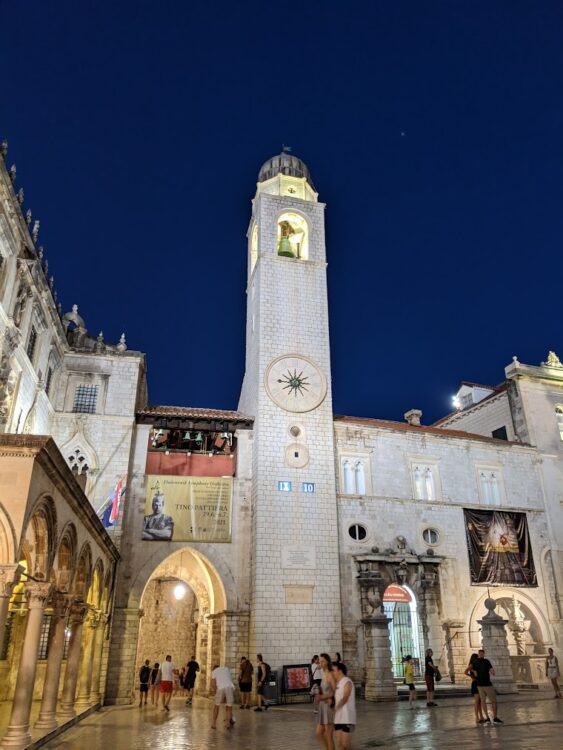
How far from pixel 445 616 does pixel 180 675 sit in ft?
39.8

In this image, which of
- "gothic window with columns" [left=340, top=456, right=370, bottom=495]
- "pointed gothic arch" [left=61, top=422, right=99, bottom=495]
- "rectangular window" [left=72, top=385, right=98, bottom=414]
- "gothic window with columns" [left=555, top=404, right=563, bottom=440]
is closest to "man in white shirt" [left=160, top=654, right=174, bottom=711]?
"pointed gothic arch" [left=61, top=422, right=99, bottom=495]

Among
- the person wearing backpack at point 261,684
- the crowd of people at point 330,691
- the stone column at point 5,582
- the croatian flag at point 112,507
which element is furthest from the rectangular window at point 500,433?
the stone column at point 5,582

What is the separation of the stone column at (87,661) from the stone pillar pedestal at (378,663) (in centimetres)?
904

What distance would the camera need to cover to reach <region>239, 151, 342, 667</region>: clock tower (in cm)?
2212

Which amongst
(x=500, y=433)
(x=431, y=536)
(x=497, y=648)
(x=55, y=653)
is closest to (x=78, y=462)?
(x=55, y=653)

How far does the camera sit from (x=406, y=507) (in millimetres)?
25672

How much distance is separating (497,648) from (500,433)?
13.9 metres

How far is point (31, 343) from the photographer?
20.6 metres

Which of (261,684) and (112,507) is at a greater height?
(112,507)

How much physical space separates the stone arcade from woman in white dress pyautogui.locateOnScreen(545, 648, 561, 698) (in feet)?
1.96

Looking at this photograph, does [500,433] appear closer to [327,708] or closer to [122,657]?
[122,657]

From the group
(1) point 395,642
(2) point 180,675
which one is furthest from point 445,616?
(2) point 180,675

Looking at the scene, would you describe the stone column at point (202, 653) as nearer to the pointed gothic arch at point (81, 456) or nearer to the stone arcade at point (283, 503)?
the stone arcade at point (283, 503)

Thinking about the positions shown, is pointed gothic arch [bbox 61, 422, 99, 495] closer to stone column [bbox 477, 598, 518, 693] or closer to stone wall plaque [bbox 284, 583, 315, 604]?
stone wall plaque [bbox 284, 583, 315, 604]
